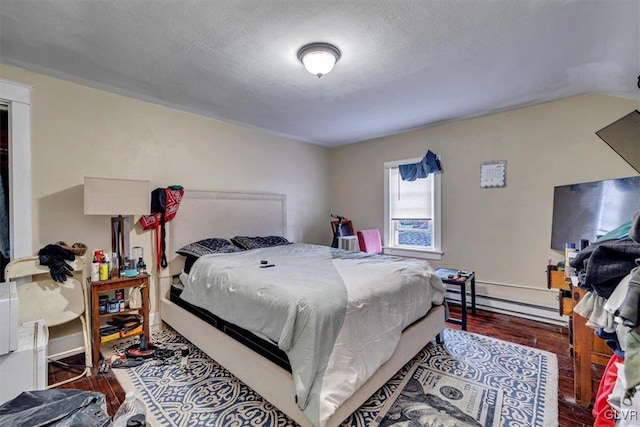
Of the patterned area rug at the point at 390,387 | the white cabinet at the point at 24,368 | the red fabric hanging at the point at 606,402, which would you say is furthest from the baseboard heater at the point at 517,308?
the white cabinet at the point at 24,368

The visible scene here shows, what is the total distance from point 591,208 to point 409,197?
2111 mm

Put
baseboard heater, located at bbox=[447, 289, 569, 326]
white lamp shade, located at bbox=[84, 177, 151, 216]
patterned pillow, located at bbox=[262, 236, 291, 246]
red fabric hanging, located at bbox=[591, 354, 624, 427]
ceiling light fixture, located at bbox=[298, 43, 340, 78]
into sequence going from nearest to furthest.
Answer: red fabric hanging, located at bbox=[591, 354, 624, 427] < ceiling light fixture, located at bbox=[298, 43, 340, 78] < white lamp shade, located at bbox=[84, 177, 151, 216] < baseboard heater, located at bbox=[447, 289, 569, 326] < patterned pillow, located at bbox=[262, 236, 291, 246]

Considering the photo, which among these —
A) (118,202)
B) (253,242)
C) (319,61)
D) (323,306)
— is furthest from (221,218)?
(323,306)

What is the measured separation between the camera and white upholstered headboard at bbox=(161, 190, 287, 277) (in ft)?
10.7

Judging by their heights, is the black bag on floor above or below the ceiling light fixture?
below

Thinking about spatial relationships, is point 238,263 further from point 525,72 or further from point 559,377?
point 525,72

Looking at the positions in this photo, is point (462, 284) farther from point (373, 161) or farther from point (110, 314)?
point (110, 314)

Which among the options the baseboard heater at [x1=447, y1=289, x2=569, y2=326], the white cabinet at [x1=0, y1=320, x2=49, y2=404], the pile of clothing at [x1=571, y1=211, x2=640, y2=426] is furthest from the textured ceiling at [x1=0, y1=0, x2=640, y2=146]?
the baseboard heater at [x1=447, y1=289, x2=569, y2=326]

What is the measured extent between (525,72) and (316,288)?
8.77ft

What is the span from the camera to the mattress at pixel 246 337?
1.78m

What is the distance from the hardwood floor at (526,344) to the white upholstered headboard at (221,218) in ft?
3.80

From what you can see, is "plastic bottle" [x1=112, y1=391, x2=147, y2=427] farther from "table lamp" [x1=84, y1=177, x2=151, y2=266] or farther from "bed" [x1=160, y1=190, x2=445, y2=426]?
"table lamp" [x1=84, y1=177, x2=151, y2=266]

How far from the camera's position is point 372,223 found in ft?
16.1

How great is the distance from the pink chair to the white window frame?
0.19 meters
